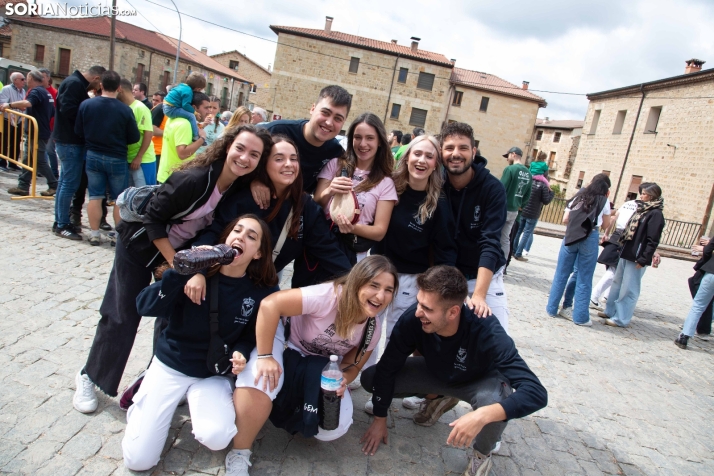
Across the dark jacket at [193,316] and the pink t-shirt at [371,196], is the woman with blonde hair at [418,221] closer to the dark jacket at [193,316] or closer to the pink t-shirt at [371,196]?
the pink t-shirt at [371,196]

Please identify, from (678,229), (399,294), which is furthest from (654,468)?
(678,229)

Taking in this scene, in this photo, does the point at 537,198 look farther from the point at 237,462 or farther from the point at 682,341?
the point at 237,462

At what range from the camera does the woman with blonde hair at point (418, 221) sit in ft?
10.3

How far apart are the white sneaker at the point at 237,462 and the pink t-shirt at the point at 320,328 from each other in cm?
72

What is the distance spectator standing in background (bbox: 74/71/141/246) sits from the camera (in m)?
5.41

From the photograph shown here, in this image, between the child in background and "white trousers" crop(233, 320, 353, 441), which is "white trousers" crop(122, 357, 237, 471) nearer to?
"white trousers" crop(233, 320, 353, 441)

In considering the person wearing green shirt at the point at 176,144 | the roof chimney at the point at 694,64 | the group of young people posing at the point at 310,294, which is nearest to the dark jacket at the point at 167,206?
the group of young people posing at the point at 310,294

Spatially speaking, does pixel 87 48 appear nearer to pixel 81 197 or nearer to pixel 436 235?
pixel 81 197

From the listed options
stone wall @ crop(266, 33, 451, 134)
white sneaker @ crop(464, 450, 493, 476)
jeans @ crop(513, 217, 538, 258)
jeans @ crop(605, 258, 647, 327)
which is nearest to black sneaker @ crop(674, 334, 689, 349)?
jeans @ crop(605, 258, 647, 327)

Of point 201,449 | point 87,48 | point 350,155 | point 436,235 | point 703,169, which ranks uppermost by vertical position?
point 87,48

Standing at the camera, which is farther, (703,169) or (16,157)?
(703,169)

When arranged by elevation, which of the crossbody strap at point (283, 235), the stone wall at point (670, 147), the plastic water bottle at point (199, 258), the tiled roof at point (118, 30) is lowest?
the plastic water bottle at point (199, 258)

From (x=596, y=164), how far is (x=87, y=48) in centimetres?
4415

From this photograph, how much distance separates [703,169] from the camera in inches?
770
